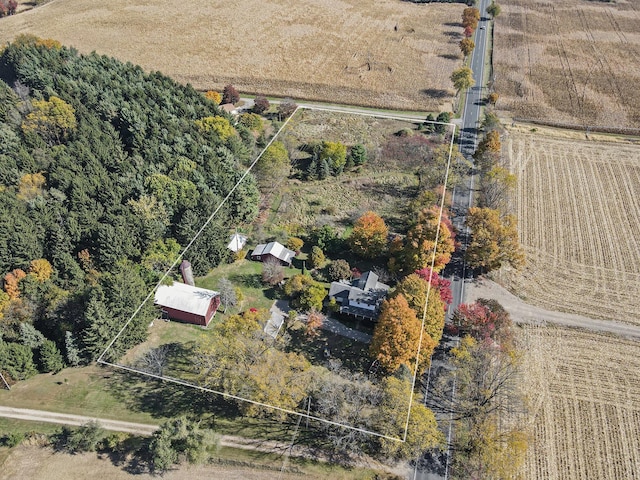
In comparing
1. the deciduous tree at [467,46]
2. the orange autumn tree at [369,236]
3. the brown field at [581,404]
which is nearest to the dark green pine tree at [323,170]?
the orange autumn tree at [369,236]

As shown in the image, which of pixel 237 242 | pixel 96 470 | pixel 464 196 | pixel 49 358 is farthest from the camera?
pixel 464 196

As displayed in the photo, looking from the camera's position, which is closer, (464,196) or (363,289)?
(363,289)

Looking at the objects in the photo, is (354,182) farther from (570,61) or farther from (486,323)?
(570,61)

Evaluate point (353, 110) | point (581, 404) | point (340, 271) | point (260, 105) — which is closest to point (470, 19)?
point (353, 110)

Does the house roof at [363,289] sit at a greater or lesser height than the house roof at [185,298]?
lesser

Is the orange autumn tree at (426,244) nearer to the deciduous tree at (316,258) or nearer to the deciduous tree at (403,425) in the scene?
the deciduous tree at (316,258)

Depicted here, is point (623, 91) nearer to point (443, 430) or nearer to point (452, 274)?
point (452, 274)
